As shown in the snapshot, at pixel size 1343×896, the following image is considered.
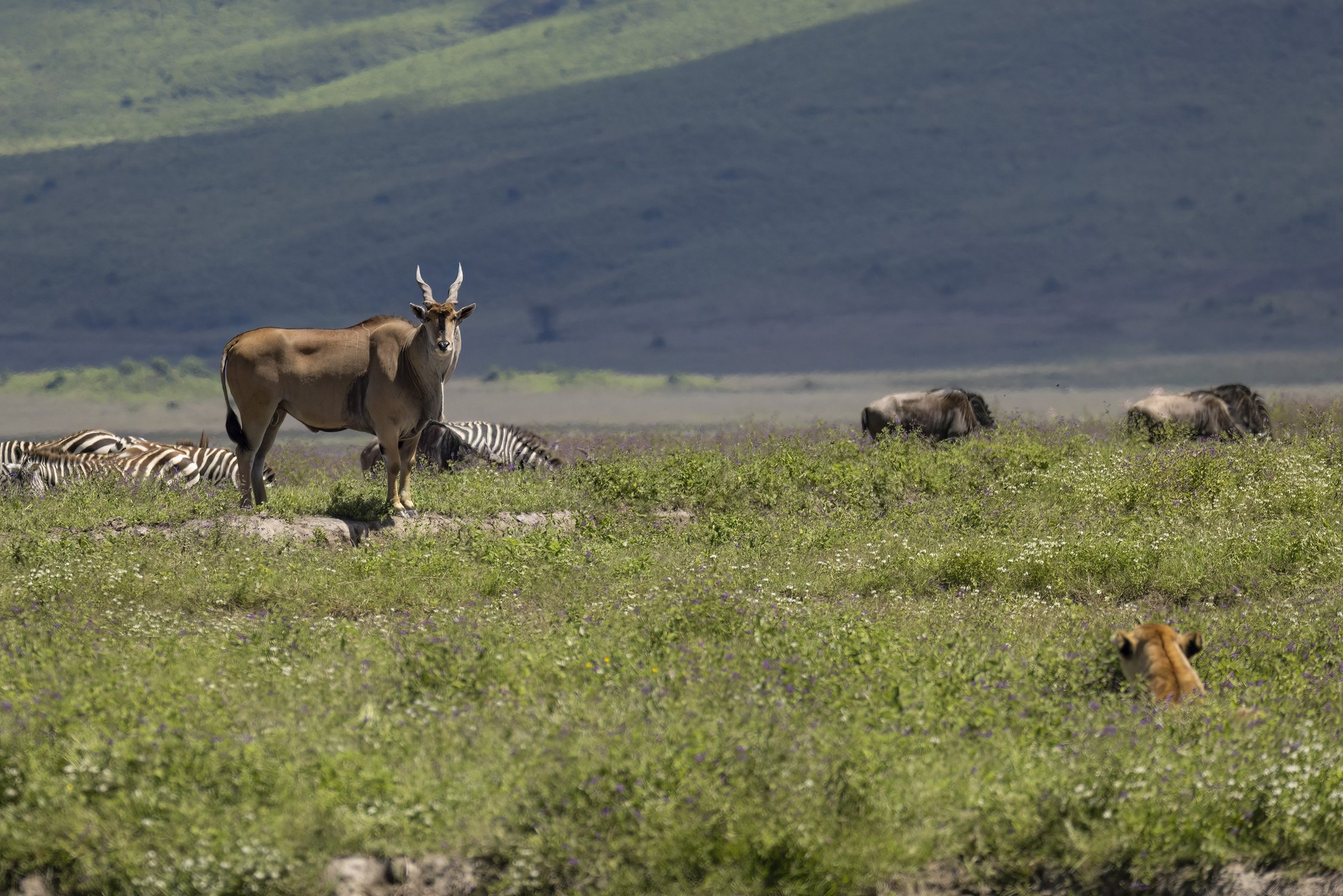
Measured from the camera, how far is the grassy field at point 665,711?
24.9ft

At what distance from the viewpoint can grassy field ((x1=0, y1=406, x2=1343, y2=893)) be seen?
24.9ft

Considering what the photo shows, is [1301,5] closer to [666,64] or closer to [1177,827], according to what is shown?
[666,64]

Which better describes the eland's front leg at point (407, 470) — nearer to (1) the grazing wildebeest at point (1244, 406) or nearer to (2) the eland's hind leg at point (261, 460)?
(2) the eland's hind leg at point (261, 460)

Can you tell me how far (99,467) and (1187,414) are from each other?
57.2 feet

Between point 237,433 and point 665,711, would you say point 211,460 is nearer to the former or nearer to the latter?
point 237,433

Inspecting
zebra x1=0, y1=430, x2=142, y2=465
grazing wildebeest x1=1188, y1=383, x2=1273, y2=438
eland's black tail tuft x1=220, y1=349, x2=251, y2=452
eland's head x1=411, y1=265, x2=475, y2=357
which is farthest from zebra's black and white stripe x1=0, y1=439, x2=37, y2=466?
grazing wildebeest x1=1188, y1=383, x2=1273, y2=438

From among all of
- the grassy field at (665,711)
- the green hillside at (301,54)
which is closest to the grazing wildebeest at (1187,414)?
the grassy field at (665,711)

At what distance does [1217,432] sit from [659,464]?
10.8 meters

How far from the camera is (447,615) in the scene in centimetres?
1188

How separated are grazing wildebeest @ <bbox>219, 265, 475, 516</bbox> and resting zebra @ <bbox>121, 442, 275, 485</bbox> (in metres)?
4.52

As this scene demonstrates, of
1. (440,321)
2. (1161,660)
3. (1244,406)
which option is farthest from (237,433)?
(1244,406)

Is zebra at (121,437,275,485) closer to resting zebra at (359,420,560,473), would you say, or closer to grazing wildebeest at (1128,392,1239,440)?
resting zebra at (359,420,560,473)

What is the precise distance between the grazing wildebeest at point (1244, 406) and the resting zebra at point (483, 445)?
38.4ft

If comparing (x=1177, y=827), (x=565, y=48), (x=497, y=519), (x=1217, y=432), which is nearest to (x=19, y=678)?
(x=1177, y=827)
